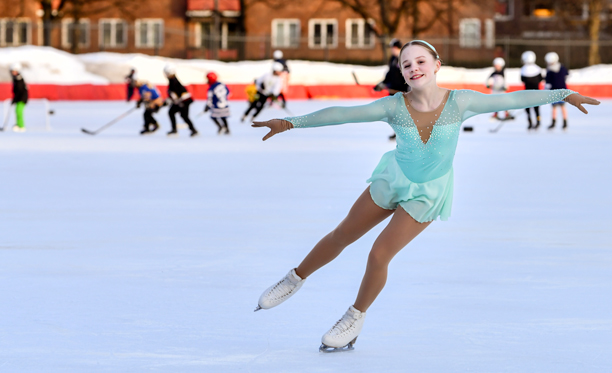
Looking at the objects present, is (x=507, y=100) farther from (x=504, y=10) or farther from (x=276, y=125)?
(x=504, y=10)

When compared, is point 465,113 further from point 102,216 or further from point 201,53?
point 201,53

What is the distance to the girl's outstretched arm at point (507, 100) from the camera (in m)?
4.52

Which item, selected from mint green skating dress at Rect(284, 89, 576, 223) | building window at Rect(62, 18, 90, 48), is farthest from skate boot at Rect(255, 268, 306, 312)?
building window at Rect(62, 18, 90, 48)

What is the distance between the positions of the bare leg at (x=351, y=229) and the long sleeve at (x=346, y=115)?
327 mm

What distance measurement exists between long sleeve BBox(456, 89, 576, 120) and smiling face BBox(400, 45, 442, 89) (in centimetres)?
18

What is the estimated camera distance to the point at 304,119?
4375mm

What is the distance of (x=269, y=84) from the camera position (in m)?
24.5

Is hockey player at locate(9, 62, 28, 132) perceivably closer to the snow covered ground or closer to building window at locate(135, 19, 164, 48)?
the snow covered ground

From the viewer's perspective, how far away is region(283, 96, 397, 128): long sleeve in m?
4.37

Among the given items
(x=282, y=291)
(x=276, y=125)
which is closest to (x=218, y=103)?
(x=282, y=291)

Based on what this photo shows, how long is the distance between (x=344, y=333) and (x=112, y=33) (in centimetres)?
4766

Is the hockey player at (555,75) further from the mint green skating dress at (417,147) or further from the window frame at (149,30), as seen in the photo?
the window frame at (149,30)

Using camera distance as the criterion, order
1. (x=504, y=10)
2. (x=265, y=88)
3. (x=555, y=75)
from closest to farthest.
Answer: (x=555, y=75)
(x=265, y=88)
(x=504, y=10)

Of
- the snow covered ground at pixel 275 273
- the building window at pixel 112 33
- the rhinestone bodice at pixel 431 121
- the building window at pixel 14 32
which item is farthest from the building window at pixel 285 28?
the rhinestone bodice at pixel 431 121
